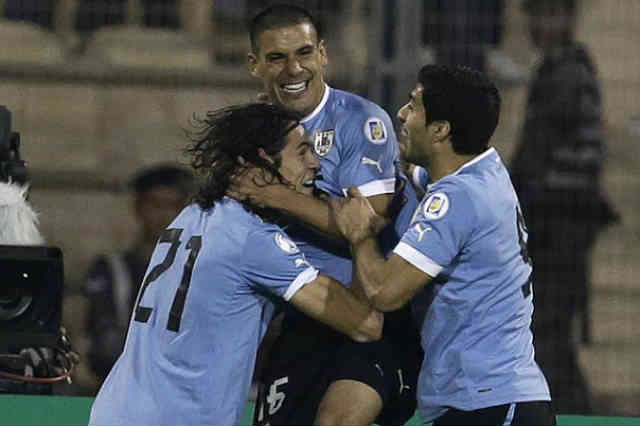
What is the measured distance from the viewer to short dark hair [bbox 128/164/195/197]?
8.25m

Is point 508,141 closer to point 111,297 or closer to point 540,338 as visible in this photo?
point 540,338

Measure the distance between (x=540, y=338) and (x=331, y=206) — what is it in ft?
10.4

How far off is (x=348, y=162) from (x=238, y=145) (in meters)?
0.53

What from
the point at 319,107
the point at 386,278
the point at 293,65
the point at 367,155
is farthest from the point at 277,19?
the point at 386,278

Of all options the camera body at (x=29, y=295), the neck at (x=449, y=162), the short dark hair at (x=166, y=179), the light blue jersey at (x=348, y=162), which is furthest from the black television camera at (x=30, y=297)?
the short dark hair at (x=166, y=179)

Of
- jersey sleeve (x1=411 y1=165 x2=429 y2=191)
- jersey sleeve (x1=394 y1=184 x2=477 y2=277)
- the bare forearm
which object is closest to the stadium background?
jersey sleeve (x1=411 y1=165 x2=429 y2=191)

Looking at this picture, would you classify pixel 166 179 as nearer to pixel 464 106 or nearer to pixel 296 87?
pixel 296 87

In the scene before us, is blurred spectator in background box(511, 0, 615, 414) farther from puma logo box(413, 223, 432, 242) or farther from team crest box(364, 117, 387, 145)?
puma logo box(413, 223, 432, 242)

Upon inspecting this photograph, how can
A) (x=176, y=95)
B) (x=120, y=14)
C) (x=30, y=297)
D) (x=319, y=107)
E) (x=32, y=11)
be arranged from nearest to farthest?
(x=30, y=297) < (x=319, y=107) < (x=120, y=14) < (x=32, y=11) < (x=176, y=95)

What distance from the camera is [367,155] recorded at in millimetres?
5629

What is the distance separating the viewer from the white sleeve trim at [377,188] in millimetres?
5586

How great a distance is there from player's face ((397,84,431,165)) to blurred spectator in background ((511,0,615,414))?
2.95 meters

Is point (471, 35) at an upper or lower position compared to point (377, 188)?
upper

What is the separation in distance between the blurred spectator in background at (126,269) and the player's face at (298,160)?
2.73 meters
